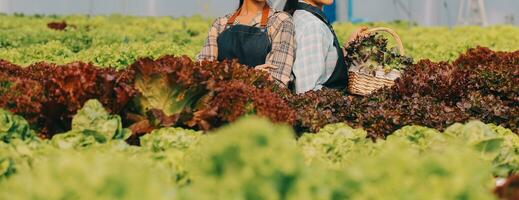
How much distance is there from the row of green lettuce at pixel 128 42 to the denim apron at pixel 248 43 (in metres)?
1.00

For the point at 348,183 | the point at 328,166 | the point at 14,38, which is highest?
the point at 348,183

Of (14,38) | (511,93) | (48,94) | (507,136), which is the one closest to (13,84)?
(48,94)

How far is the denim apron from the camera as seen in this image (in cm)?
655

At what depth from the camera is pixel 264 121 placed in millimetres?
2170

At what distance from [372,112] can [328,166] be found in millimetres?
2010

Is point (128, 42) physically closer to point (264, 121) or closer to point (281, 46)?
point (281, 46)

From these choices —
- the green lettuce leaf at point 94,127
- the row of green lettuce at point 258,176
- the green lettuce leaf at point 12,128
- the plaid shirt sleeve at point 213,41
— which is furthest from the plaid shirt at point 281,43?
the row of green lettuce at point 258,176

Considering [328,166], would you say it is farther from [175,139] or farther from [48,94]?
[48,94]

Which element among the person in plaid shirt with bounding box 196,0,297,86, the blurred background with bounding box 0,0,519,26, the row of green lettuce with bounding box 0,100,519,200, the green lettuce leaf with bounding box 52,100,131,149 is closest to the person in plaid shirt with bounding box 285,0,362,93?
the person in plaid shirt with bounding box 196,0,297,86

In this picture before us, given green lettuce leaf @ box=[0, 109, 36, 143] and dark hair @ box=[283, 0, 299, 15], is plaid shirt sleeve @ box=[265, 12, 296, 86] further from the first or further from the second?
green lettuce leaf @ box=[0, 109, 36, 143]

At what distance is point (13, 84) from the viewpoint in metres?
4.59

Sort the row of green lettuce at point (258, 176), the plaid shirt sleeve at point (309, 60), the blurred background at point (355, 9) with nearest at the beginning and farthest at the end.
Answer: the row of green lettuce at point (258, 176), the plaid shirt sleeve at point (309, 60), the blurred background at point (355, 9)

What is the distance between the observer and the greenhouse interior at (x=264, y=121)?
2092 mm

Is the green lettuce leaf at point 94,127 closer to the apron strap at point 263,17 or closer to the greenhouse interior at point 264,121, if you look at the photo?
the greenhouse interior at point 264,121
